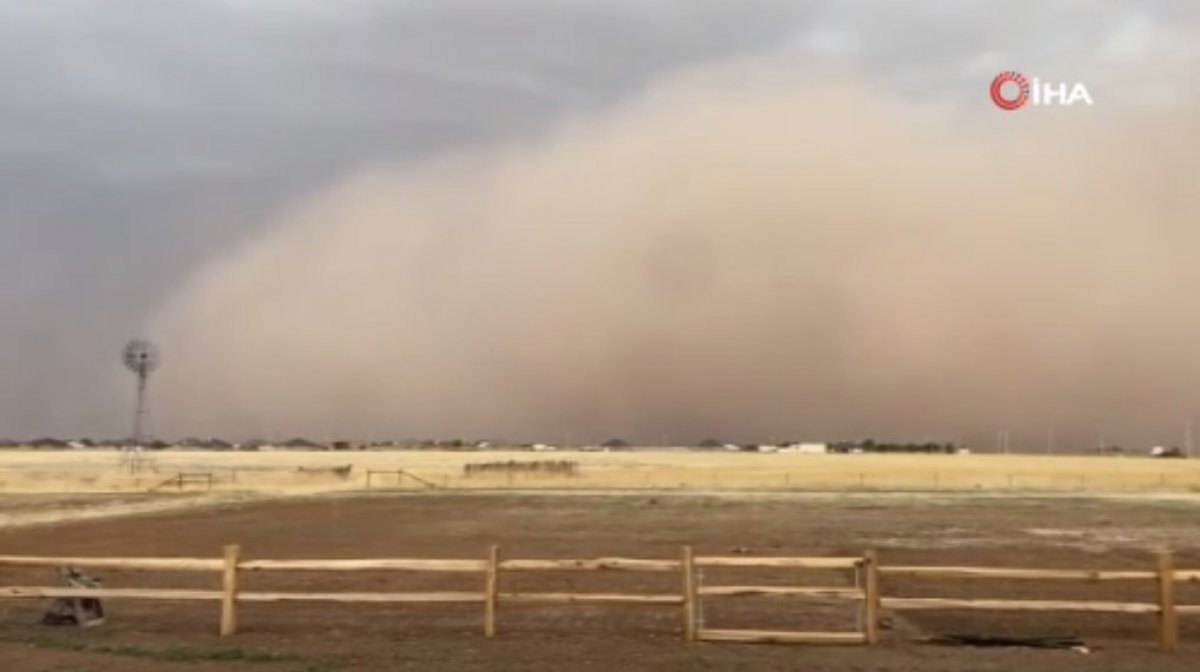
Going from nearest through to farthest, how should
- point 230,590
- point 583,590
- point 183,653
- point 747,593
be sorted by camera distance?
point 183,653 < point 747,593 < point 230,590 < point 583,590

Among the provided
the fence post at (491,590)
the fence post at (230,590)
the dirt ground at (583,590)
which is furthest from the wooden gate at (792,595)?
the fence post at (230,590)

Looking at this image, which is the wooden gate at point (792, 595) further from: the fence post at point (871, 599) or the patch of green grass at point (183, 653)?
the patch of green grass at point (183, 653)

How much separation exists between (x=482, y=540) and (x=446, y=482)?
2068 inches

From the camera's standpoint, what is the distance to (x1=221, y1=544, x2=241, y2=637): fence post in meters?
17.7

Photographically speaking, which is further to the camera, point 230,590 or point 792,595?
point 230,590

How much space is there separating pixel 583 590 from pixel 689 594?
8112mm

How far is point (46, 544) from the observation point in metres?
38.0

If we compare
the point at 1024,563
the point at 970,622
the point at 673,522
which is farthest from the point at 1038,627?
the point at 673,522

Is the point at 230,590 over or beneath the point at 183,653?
over

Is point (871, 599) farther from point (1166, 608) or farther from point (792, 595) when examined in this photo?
point (1166, 608)

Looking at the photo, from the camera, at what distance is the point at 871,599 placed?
55.0 feet

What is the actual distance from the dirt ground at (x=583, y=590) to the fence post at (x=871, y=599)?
9.5 inches

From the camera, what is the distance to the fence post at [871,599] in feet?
54.3

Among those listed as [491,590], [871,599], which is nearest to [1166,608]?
[871,599]
